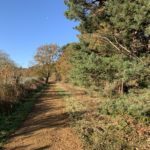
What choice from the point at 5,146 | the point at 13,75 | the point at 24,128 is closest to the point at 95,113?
the point at 24,128

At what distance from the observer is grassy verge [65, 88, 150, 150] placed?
29.0 ft

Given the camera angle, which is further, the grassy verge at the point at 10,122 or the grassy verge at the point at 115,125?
the grassy verge at the point at 10,122

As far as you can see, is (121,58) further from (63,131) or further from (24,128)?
(24,128)

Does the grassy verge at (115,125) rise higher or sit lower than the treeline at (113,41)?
lower

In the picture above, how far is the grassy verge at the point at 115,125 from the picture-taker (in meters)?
8.83

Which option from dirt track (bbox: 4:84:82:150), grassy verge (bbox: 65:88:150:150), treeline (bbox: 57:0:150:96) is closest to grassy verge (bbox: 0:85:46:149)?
dirt track (bbox: 4:84:82:150)

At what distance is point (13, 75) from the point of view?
22062 mm

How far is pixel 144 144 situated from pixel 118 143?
1132 millimetres

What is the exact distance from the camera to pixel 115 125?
1133 cm

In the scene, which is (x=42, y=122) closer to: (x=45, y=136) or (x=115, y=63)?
(x=45, y=136)

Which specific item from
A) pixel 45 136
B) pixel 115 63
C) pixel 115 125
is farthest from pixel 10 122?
pixel 115 63

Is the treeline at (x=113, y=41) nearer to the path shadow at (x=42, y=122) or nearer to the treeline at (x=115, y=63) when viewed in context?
the treeline at (x=115, y=63)

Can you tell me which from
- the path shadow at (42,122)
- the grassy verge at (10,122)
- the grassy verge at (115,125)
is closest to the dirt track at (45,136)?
the path shadow at (42,122)

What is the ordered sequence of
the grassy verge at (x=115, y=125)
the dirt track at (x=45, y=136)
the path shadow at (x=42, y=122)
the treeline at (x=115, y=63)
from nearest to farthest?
the dirt track at (x=45, y=136)
the grassy verge at (x=115, y=125)
the treeline at (x=115, y=63)
the path shadow at (x=42, y=122)
